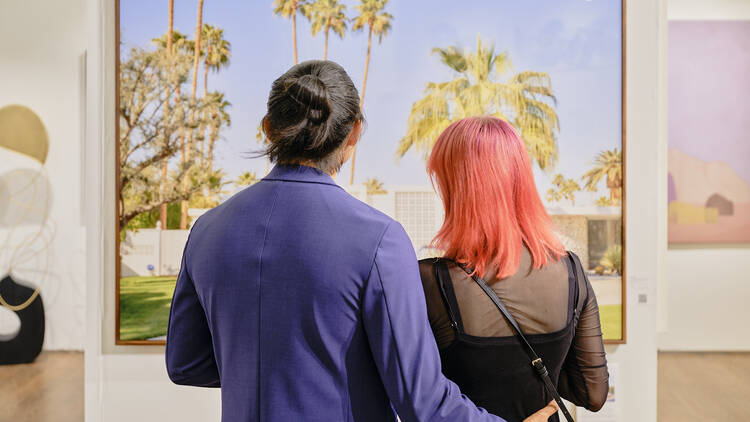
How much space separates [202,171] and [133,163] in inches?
12.4

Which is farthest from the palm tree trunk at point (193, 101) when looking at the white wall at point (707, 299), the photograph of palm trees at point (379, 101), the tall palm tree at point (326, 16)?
the white wall at point (707, 299)

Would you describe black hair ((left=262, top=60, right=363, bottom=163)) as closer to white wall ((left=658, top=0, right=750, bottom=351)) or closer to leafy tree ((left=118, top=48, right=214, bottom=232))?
leafy tree ((left=118, top=48, right=214, bottom=232))

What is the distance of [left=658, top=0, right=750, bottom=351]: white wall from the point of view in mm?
4125

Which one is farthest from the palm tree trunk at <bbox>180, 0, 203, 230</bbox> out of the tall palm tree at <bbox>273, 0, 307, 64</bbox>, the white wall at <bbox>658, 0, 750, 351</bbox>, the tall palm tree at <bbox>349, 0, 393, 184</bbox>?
the white wall at <bbox>658, 0, 750, 351</bbox>

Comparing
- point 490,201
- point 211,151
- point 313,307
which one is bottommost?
point 313,307

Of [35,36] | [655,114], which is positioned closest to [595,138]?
[655,114]

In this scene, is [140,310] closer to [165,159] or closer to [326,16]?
[165,159]

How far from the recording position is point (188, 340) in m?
1.07

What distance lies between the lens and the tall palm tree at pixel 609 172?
2391 millimetres

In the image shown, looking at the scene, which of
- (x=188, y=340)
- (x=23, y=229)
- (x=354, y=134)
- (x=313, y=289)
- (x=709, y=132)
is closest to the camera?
(x=313, y=289)

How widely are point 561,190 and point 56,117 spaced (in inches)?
133

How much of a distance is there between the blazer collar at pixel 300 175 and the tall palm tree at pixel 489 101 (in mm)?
1542

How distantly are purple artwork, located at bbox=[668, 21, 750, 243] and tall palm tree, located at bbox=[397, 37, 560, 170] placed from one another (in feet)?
7.62

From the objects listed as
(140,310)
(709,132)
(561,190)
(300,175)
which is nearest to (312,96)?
(300,175)
